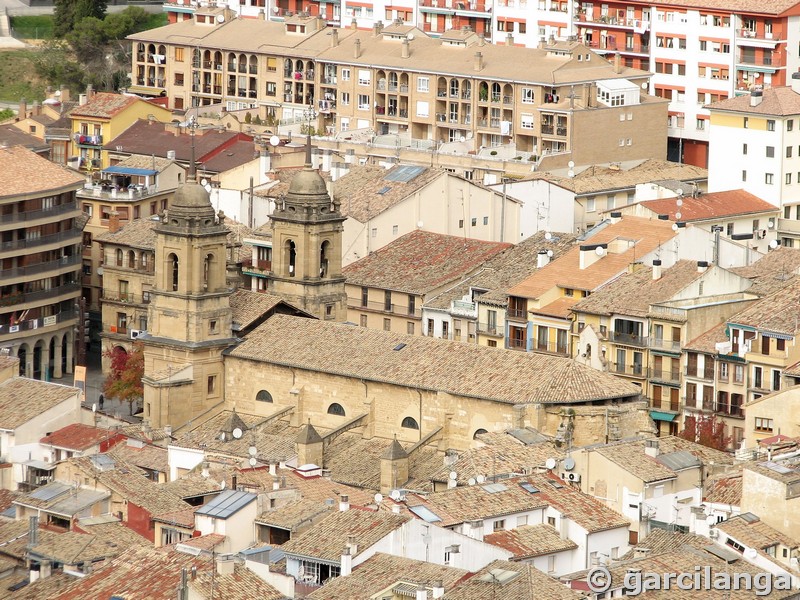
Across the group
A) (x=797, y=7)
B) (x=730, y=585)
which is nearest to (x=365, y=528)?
(x=730, y=585)

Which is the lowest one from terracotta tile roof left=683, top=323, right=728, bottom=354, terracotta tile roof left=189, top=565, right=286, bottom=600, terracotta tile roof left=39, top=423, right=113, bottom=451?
terracotta tile roof left=39, top=423, right=113, bottom=451

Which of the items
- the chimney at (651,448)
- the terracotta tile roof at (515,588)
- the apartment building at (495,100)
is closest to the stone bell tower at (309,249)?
the chimney at (651,448)

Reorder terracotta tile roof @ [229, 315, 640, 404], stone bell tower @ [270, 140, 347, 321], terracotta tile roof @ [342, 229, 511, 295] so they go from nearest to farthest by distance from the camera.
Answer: terracotta tile roof @ [229, 315, 640, 404] → stone bell tower @ [270, 140, 347, 321] → terracotta tile roof @ [342, 229, 511, 295]

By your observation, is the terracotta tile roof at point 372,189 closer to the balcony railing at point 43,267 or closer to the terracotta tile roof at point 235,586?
the balcony railing at point 43,267

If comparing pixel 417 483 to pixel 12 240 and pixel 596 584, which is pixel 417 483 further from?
pixel 12 240

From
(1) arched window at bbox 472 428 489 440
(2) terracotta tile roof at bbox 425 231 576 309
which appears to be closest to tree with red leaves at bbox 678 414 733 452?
(1) arched window at bbox 472 428 489 440

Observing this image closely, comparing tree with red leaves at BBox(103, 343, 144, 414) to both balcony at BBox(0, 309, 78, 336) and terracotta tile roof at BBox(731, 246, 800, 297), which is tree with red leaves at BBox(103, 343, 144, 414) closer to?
balcony at BBox(0, 309, 78, 336)
